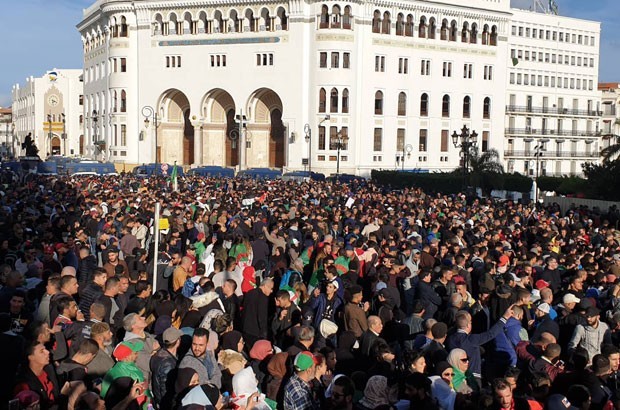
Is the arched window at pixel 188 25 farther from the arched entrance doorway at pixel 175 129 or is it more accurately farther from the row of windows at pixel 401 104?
the row of windows at pixel 401 104

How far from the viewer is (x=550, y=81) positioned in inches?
3022

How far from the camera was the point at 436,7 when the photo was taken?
6669 centimetres

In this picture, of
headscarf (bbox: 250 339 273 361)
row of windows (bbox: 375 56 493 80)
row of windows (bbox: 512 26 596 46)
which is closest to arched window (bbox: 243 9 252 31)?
row of windows (bbox: 375 56 493 80)

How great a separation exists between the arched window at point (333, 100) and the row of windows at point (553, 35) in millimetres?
20687

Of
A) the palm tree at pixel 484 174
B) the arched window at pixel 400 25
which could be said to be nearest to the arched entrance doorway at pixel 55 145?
the arched window at pixel 400 25

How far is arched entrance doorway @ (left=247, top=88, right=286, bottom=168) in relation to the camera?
2657 inches

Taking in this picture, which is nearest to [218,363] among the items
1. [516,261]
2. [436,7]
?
[516,261]

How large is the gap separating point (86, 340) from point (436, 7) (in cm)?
6281

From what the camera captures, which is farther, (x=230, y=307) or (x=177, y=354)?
(x=230, y=307)

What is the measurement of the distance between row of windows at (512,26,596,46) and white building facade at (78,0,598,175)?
257 centimetres

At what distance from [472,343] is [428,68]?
6036 centimetres

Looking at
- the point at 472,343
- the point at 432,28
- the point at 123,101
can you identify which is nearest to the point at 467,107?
the point at 432,28

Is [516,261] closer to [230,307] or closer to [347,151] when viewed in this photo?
[230,307]

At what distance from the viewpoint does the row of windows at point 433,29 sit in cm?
6481
